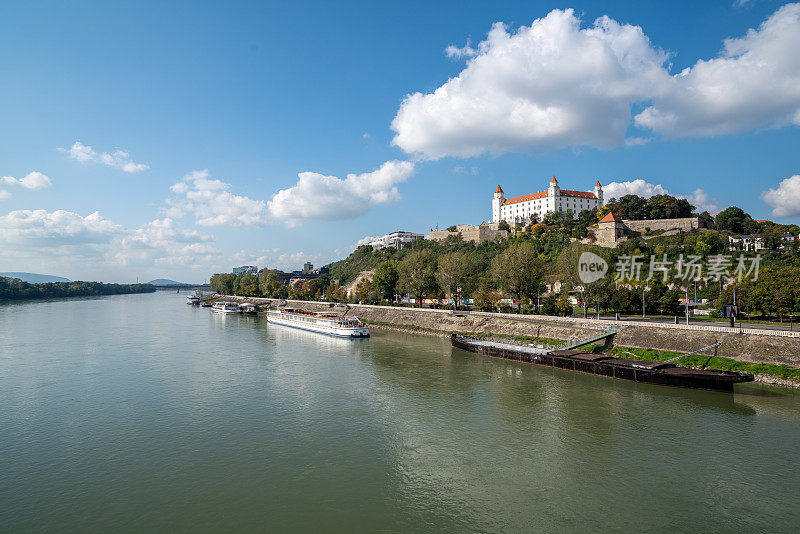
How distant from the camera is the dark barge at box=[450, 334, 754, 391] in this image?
27.6 m

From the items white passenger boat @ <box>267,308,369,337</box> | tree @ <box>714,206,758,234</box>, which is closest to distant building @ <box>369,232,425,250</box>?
white passenger boat @ <box>267,308,369,337</box>

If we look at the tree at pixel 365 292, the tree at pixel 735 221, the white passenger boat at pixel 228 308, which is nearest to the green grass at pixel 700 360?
the tree at pixel 365 292

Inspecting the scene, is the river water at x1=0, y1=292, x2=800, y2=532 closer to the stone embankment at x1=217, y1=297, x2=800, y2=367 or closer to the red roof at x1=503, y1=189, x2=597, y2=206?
the stone embankment at x1=217, y1=297, x2=800, y2=367

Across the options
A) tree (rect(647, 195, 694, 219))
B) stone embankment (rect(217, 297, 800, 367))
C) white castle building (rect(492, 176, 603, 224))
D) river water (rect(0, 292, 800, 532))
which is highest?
white castle building (rect(492, 176, 603, 224))

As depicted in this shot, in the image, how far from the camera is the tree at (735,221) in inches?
3511

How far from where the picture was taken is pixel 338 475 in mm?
16641

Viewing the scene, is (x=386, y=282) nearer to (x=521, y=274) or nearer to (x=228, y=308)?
(x=521, y=274)

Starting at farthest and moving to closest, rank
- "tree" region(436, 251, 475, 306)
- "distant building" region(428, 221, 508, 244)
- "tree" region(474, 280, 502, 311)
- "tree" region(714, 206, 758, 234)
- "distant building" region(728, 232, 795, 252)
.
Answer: "distant building" region(428, 221, 508, 244), "tree" region(714, 206, 758, 234), "distant building" region(728, 232, 795, 252), "tree" region(436, 251, 475, 306), "tree" region(474, 280, 502, 311)

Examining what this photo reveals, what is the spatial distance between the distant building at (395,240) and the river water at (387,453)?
137665 millimetres

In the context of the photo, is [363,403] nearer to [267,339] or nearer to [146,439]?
[146,439]

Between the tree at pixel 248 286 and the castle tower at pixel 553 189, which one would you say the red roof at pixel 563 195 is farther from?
the tree at pixel 248 286

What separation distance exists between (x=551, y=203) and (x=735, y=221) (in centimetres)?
4932

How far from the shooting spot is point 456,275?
235 ft

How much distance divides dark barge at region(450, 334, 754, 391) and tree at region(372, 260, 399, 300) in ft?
135
